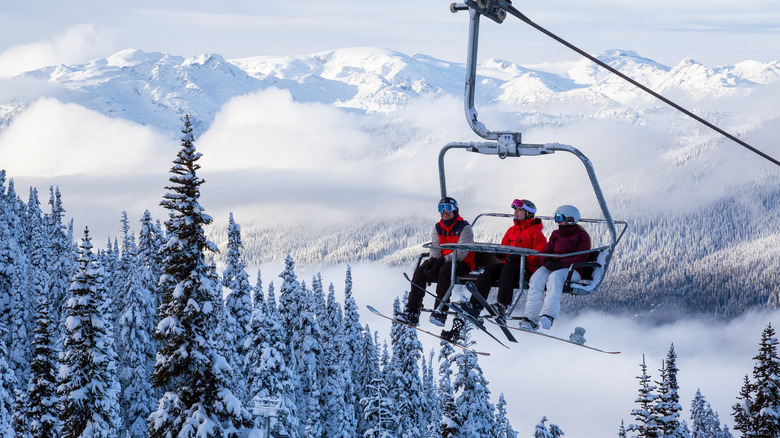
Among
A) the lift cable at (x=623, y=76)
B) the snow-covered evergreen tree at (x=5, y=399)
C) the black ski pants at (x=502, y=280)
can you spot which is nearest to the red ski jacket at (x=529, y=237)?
the black ski pants at (x=502, y=280)

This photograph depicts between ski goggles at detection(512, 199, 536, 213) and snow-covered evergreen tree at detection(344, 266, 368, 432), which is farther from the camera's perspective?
snow-covered evergreen tree at detection(344, 266, 368, 432)

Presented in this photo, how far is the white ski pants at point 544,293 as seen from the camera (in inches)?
587

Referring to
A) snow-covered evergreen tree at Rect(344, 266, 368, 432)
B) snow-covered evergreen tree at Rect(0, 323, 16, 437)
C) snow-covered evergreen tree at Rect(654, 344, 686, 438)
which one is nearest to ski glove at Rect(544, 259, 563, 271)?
snow-covered evergreen tree at Rect(654, 344, 686, 438)

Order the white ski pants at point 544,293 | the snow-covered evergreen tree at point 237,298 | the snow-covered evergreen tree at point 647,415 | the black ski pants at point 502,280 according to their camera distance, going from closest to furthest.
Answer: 1. the white ski pants at point 544,293
2. the black ski pants at point 502,280
3. the snow-covered evergreen tree at point 647,415
4. the snow-covered evergreen tree at point 237,298

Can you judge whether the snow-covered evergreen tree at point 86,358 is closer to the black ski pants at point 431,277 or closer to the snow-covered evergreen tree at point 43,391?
the snow-covered evergreen tree at point 43,391

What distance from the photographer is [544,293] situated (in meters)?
15.5

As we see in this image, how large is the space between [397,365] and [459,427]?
44.6 feet

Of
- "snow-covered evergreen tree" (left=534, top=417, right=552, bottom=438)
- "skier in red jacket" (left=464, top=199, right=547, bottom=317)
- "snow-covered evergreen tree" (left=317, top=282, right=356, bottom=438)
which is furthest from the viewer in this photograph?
"snow-covered evergreen tree" (left=317, top=282, right=356, bottom=438)

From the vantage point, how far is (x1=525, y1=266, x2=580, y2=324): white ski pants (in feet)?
48.9

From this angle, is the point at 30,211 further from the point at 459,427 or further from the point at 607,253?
the point at 607,253

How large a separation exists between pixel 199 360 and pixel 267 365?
79.5 ft

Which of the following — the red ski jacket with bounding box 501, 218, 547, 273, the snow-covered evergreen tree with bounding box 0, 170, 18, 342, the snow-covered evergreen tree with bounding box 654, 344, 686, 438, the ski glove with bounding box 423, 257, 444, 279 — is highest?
the snow-covered evergreen tree with bounding box 0, 170, 18, 342

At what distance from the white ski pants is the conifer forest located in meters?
8.42

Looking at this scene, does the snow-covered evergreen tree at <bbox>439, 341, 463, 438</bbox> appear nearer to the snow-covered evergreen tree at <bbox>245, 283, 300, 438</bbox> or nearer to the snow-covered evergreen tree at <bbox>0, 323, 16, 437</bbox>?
the snow-covered evergreen tree at <bbox>245, 283, 300, 438</bbox>
